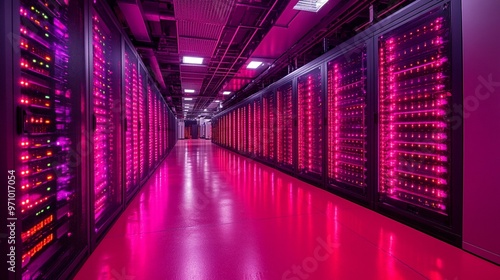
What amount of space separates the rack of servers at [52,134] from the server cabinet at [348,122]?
359 centimetres

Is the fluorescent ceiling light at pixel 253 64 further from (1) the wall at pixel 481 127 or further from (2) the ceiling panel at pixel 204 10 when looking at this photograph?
(1) the wall at pixel 481 127

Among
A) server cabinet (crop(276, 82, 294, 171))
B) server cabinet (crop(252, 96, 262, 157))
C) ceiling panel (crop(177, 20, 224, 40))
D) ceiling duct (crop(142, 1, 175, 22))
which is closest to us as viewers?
ceiling duct (crop(142, 1, 175, 22))

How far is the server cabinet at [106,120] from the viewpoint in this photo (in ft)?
9.04

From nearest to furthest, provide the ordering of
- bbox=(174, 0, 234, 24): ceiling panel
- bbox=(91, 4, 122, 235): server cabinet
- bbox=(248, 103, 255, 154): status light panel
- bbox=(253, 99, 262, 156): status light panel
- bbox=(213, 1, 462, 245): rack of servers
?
bbox=(213, 1, 462, 245): rack of servers, bbox=(91, 4, 122, 235): server cabinet, bbox=(174, 0, 234, 24): ceiling panel, bbox=(253, 99, 262, 156): status light panel, bbox=(248, 103, 255, 154): status light panel

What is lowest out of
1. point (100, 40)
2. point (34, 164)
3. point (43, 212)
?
point (43, 212)

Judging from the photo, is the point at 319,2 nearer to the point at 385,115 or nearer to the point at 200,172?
the point at 385,115

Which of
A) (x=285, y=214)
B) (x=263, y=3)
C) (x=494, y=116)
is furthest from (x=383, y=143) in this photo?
(x=263, y=3)

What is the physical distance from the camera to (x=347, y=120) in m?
4.43

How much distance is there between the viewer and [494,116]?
7.07 ft

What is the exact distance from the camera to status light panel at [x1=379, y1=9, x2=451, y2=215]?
106 inches

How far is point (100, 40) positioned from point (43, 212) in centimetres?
203

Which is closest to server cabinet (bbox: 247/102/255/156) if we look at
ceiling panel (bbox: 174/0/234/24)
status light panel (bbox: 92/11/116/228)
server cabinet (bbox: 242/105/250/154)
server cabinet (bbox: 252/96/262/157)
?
server cabinet (bbox: 252/96/262/157)

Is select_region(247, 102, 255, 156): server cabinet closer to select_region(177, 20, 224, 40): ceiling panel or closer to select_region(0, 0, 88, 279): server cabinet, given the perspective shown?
select_region(177, 20, 224, 40): ceiling panel

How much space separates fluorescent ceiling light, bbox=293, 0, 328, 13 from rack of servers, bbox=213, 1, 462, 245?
761mm
